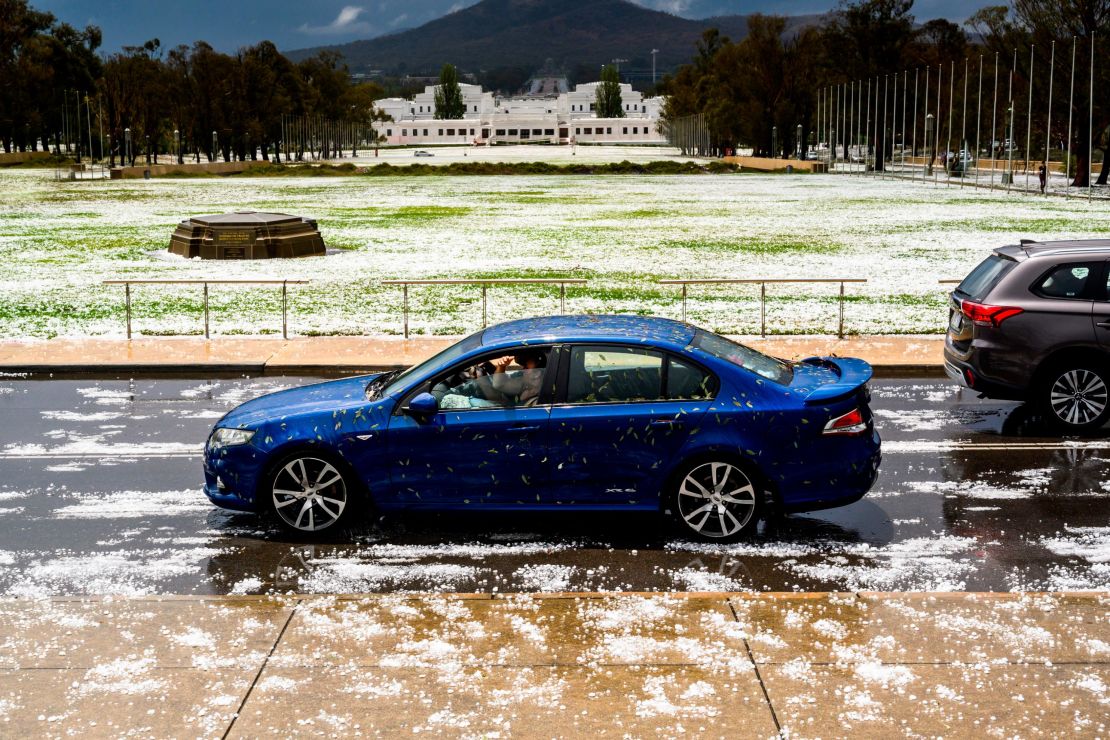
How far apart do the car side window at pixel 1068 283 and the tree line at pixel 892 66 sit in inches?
2499

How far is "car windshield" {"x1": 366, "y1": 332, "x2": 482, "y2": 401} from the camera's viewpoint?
9.05m

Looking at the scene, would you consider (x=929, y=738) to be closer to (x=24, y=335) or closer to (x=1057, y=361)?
(x=1057, y=361)

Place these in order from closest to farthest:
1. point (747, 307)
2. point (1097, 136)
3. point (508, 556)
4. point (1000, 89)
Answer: point (508, 556), point (747, 307), point (1097, 136), point (1000, 89)

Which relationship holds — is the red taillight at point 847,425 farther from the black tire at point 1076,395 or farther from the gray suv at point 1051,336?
the black tire at point 1076,395

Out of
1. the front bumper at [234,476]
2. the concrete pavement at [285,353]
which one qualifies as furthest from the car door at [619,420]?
the concrete pavement at [285,353]

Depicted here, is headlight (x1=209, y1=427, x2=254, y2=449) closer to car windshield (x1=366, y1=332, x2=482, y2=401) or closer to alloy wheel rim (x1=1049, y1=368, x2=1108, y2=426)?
car windshield (x1=366, y1=332, x2=482, y2=401)

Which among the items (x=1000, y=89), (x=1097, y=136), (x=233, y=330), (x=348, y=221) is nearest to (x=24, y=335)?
(x=233, y=330)

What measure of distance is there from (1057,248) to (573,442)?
6.14m

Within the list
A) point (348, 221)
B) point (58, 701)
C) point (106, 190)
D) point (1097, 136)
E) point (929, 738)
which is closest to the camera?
point (929, 738)

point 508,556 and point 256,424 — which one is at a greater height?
point 256,424

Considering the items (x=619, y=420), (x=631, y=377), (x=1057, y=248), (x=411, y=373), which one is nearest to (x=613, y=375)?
(x=631, y=377)

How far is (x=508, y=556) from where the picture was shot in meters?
8.42

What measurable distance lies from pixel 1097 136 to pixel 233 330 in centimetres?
7250

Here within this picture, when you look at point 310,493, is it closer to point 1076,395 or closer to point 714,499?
point 714,499
